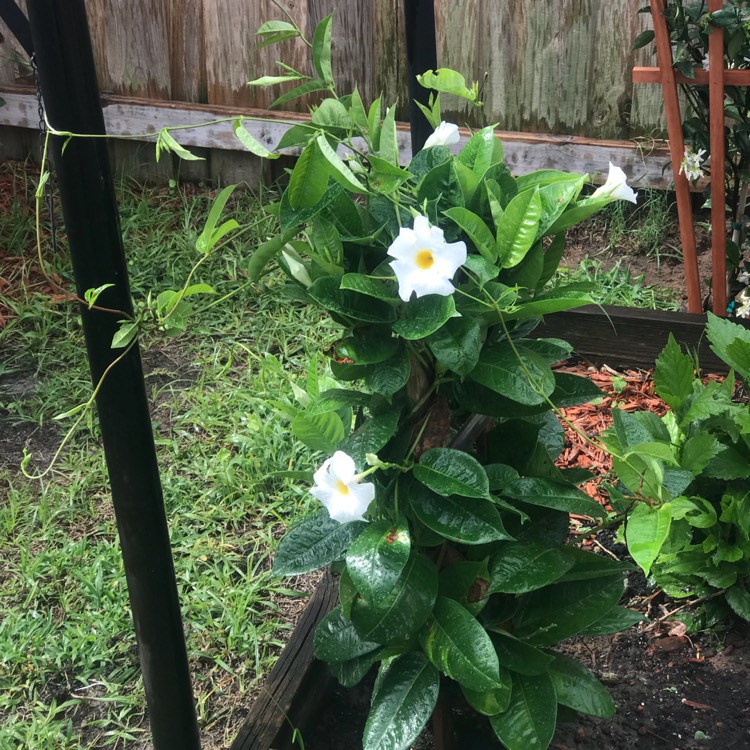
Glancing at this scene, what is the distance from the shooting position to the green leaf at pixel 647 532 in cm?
108

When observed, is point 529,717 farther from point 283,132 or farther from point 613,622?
point 283,132

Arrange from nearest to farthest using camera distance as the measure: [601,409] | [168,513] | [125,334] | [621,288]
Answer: [125,334] < [168,513] < [601,409] < [621,288]

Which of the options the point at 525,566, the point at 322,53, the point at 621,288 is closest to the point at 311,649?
the point at 525,566

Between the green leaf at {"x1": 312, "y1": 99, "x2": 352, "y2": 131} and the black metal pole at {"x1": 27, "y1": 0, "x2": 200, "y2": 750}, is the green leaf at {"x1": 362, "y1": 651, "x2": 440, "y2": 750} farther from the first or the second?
the green leaf at {"x1": 312, "y1": 99, "x2": 352, "y2": 131}

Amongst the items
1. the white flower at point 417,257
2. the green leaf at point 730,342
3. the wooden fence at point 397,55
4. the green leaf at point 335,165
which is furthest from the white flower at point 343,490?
the wooden fence at point 397,55

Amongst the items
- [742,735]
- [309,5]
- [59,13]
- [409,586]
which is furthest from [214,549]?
[309,5]

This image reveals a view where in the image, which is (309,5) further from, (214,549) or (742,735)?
(742,735)

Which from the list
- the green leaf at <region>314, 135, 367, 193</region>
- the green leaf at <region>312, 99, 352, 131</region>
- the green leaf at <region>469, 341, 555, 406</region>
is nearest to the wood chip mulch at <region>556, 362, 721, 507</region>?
the green leaf at <region>469, 341, 555, 406</region>

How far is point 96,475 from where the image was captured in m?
2.52

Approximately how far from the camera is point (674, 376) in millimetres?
1741

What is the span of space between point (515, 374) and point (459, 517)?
0.22 m

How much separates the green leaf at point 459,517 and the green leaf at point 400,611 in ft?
0.27

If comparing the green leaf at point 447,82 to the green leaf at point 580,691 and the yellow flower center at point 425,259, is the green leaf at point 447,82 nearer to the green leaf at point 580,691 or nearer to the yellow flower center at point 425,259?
the yellow flower center at point 425,259

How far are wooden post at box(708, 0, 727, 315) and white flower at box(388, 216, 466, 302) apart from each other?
190 centimetres
